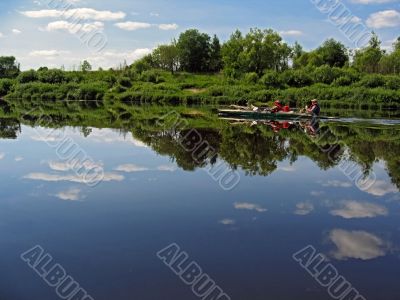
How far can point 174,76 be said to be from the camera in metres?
70.5

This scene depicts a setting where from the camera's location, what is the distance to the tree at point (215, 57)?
80.7m

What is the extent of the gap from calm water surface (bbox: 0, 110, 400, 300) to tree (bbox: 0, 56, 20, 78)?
78478 mm

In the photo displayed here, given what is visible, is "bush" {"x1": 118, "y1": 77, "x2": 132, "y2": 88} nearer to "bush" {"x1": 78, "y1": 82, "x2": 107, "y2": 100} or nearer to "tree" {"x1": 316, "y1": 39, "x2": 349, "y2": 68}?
"bush" {"x1": 78, "y1": 82, "x2": 107, "y2": 100}

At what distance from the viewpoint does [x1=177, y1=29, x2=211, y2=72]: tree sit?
3100 inches

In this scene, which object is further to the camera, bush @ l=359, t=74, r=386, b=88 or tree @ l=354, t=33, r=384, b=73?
tree @ l=354, t=33, r=384, b=73

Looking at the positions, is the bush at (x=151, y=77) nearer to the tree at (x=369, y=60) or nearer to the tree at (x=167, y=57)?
the tree at (x=167, y=57)

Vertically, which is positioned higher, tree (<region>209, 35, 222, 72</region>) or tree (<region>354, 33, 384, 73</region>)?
tree (<region>354, 33, 384, 73</region>)

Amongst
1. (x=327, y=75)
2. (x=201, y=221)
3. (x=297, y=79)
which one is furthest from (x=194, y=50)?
(x=201, y=221)

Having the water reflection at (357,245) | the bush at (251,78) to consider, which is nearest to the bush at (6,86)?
the bush at (251,78)

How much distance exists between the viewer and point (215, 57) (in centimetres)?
8125

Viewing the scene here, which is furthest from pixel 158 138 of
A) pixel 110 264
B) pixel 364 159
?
pixel 110 264

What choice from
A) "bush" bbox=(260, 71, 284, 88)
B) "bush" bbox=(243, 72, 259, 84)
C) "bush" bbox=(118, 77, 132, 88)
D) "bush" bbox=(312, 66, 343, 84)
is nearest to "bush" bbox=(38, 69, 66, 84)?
"bush" bbox=(118, 77, 132, 88)

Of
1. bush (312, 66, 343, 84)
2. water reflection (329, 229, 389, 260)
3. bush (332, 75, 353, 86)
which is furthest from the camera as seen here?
bush (312, 66, 343, 84)

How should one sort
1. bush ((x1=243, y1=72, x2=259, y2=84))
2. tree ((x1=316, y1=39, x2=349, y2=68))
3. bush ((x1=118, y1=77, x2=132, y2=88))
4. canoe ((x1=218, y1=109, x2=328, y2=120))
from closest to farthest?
canoe ((x1=218, y1=109, x2=328, y2=120)), bush ((x1=243, y1=72, x2=259, y2=84)), bush ((x1=118, y1=77, x2=132, y2=88)), tree ((x1=316, y1=39, x2=349, y2=68))
